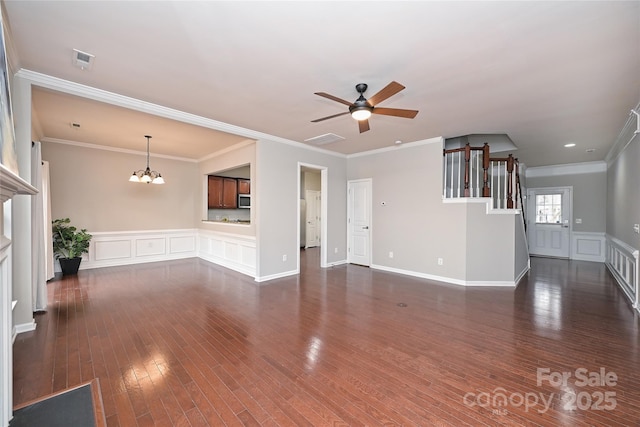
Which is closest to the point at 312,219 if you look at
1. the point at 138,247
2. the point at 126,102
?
the point at 138,247

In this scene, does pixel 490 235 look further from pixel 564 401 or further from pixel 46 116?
pixel 46 116

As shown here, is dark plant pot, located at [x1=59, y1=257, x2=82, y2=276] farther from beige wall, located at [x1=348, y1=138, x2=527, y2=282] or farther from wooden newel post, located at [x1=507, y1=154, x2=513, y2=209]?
wooden newel post, located at [x1=507, y1=154, x2=513, y2=209]

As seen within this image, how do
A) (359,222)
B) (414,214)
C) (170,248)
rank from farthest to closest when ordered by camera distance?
1. (170,248)
2. (359,222)
3. (414,214)

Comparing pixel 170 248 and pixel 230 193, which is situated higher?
pixel 230 193

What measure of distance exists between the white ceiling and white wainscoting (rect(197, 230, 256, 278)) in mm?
2496

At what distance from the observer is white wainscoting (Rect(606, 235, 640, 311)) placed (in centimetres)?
395

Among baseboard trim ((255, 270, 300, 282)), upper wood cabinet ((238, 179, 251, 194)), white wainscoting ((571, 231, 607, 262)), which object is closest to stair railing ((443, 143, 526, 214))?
baseboard trim ((255, 270, 300, 282))

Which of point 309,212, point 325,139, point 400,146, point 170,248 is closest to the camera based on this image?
point 325,139

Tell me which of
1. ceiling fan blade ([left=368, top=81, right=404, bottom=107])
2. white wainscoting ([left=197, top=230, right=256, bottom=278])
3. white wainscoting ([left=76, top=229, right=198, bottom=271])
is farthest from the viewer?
white wainscoting ([left=76, top=229, right=198, bottom=271])

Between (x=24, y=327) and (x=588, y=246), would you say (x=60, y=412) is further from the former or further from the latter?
(x=588, y=246)

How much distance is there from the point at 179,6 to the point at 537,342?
4.44 meters

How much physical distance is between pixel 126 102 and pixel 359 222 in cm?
504

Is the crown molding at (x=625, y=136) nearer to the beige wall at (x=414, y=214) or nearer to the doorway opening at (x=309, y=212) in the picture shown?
the beige wall at (x=414, y=214)

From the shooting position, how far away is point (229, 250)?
625cm
